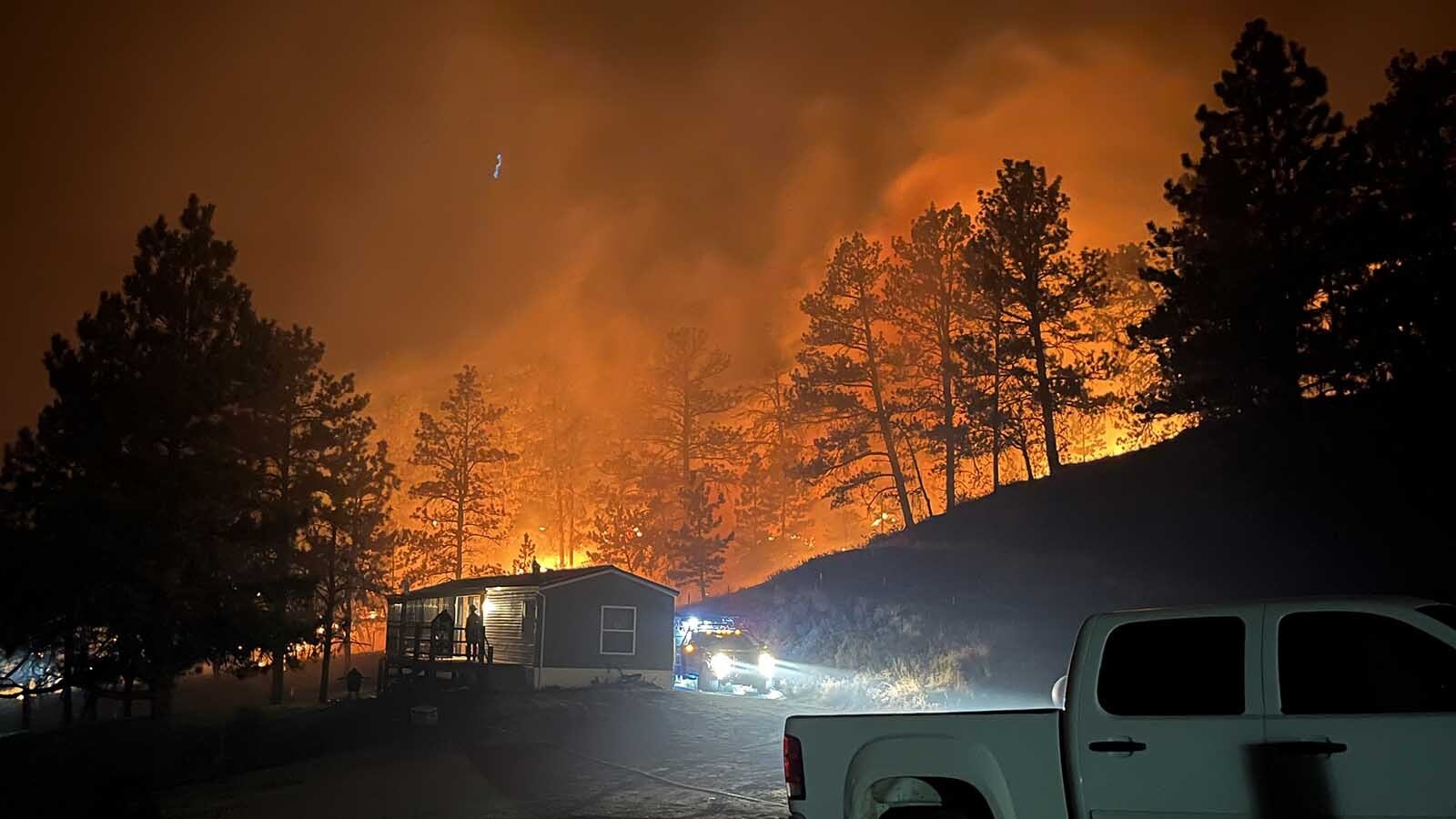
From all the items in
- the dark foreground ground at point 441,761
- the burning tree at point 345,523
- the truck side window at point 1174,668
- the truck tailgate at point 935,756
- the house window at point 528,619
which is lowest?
the dark foreground ground at point 441,761

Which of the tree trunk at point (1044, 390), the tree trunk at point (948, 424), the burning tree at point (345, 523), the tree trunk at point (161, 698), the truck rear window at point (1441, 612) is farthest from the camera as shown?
the tree trunk at point (948, 424)

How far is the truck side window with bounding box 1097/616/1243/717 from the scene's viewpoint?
531 centimetres

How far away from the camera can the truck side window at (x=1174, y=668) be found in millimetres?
5309

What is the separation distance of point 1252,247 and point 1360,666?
27.0 m

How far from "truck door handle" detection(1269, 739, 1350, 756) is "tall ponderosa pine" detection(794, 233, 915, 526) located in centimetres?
4528

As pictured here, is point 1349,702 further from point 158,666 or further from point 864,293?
point 864,293

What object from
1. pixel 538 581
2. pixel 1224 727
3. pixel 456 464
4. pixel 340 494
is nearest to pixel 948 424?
pixel 538 581

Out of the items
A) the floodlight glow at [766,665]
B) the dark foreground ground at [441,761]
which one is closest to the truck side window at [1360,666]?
the dark foreground ground at [441,761]

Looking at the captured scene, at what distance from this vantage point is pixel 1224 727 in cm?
516

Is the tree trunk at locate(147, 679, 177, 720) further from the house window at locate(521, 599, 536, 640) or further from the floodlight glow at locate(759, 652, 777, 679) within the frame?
the floodlight glow at locate(759, 652, 777, 679)

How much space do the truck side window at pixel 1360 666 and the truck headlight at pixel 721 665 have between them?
30790mm

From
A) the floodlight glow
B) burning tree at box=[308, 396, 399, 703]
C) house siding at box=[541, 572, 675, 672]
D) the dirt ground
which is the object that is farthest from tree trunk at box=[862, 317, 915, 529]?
burning tree at box=[308, 396, 399, 703]

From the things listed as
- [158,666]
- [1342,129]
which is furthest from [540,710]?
[1342,129]

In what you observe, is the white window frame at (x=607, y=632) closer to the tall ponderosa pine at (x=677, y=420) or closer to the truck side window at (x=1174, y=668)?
the truck side window at (x=1174, y=668)
